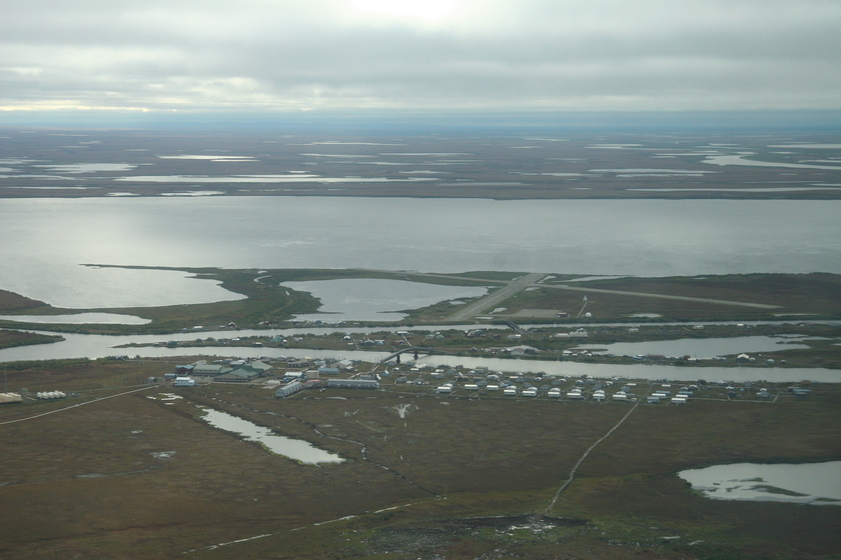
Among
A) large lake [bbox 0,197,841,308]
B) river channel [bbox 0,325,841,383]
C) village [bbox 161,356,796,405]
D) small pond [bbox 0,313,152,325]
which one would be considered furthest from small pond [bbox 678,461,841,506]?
large lake [bbox 0,197,841,308]

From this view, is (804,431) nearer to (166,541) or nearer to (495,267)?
(166,541)

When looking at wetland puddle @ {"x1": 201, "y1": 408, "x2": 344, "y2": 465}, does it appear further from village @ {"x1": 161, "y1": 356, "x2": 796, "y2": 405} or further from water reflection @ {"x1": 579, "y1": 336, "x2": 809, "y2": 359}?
water reflection @ {"x1": 579, "y1": 336, "x2": 809, "y2": 359}

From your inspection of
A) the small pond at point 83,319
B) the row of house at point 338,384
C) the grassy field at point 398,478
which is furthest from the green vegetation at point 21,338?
the row of house at point 338,384

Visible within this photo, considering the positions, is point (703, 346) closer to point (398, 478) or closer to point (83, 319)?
point (398, 478)

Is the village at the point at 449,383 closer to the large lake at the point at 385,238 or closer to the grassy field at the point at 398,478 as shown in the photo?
the grassy field at the point at 398,478

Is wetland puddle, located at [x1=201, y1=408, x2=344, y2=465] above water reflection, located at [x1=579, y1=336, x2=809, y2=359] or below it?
below

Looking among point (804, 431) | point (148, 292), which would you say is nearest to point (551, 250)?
point (148, 292)
